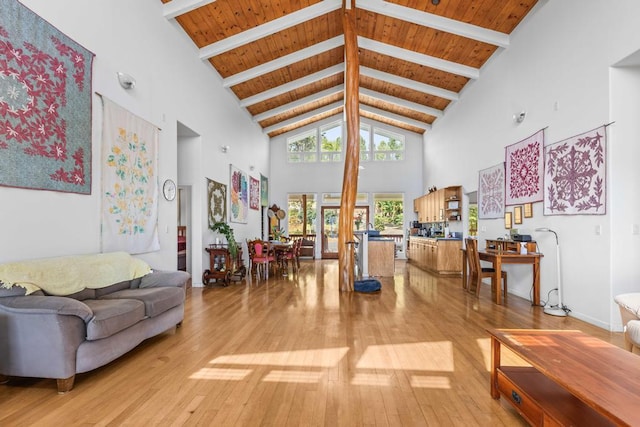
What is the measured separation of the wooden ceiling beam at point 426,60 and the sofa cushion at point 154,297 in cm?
611

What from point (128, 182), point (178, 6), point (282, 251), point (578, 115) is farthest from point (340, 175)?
point (128, 182)

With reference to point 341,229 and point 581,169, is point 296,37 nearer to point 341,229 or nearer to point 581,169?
point 341,229

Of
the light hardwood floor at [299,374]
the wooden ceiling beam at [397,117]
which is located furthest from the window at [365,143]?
the light hardwood floor at [299,374]

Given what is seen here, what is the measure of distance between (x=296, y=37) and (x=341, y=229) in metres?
3.93

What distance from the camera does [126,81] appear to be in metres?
4.05

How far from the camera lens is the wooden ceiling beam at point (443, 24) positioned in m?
5.69

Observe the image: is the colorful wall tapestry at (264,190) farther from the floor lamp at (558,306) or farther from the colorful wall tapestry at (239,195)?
the floor lamp at (558,306)

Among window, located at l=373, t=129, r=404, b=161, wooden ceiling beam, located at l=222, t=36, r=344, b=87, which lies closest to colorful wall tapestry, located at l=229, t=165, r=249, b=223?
wooden ceiling beam, located at l=222, t=36, r=344, b=87

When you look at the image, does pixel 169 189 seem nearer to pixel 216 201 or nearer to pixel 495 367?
pixel 216 201

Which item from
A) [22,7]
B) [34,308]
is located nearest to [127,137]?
[22,7]

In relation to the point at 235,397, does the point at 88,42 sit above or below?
above

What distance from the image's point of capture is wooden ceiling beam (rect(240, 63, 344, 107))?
8.49 m

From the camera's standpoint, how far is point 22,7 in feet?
9.07

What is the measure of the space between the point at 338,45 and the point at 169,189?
469 cm
